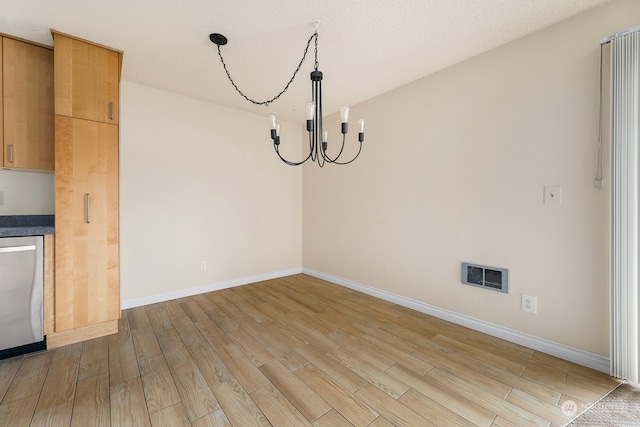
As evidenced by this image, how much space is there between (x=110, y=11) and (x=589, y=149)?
347cm

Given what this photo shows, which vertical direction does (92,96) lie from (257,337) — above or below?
above

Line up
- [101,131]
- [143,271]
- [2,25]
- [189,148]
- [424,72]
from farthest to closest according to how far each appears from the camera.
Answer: [189,148] → [143,271] → [424,72] → [101,131] → [2,25]

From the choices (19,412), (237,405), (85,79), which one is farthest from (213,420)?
(85,79)

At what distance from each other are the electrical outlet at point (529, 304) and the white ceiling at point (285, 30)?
2080 millimetres

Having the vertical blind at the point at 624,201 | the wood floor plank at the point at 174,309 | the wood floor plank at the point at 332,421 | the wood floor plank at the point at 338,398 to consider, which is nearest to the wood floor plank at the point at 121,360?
the wood floor plank at the point at 174,309

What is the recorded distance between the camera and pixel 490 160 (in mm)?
2301

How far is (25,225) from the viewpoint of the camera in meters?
2.36

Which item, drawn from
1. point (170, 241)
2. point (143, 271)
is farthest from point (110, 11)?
point (143, 271)

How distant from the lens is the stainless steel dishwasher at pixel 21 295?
→ 1901 mm

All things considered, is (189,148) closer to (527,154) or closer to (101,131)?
(101,131)

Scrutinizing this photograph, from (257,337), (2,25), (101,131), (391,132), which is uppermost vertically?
(2,25)

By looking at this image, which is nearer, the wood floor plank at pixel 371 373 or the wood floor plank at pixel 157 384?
the wood floor plank at pixel 157 384

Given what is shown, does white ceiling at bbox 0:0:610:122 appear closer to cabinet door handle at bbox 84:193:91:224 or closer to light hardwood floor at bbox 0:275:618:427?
cabinet door handle at bbox 84:193:91:224

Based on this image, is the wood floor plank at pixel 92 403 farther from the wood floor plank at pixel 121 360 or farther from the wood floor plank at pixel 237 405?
the wood floor plank at pixel 237 405
